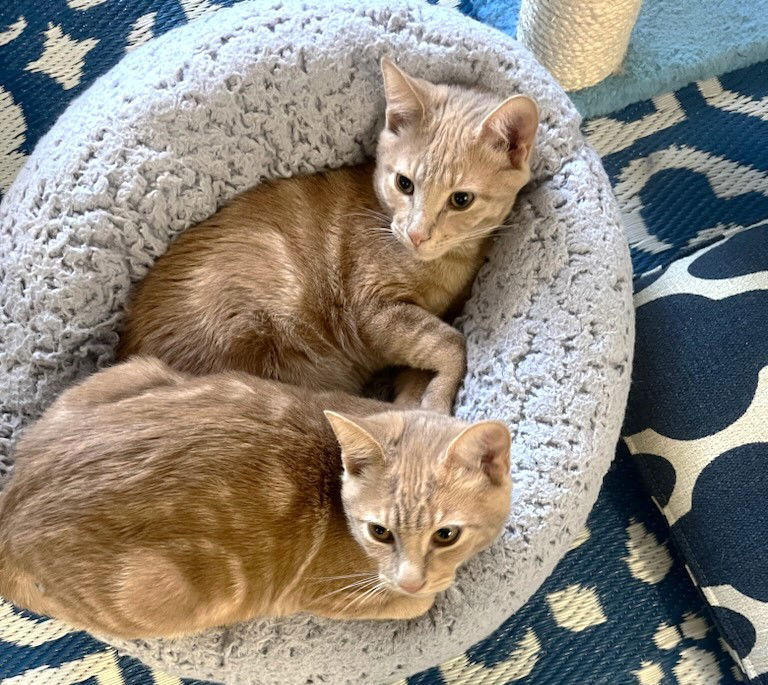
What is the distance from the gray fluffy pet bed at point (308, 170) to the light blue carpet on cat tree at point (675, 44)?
468 millimetres

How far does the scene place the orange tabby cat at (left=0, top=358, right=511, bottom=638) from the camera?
3.68ft

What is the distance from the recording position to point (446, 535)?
1.15 meters

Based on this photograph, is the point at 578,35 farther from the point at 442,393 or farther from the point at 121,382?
the point at 121,382

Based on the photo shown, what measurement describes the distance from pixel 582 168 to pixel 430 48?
0.36 m

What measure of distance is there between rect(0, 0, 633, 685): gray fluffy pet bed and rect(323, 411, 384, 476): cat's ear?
316 millimetres

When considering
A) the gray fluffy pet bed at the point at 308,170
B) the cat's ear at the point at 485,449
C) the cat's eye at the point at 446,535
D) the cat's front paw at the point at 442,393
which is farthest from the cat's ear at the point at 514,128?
the cat's eye at the point at 446,535

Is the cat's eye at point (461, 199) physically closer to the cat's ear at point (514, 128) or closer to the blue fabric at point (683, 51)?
the cat's ear at point (514, 128)

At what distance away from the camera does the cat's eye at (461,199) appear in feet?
4.42

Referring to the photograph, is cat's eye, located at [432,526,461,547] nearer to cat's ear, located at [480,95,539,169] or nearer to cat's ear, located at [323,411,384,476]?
cat's ear, located at [323,411,384,476]

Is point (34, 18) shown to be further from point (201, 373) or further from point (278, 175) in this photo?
point (201, 373)

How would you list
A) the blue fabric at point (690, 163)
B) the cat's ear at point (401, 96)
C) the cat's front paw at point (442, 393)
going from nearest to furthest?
the cat's ear at point (401, 96)
the cat's front paw at point (442, 393)
the blue fabric at point (690, 163)

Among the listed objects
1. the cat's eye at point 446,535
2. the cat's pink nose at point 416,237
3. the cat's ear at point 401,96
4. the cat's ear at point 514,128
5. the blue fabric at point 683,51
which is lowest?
the cat's eye at point 446,535

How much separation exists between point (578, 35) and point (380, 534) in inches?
44.1

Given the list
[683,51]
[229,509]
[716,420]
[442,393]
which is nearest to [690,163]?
[683,51]
